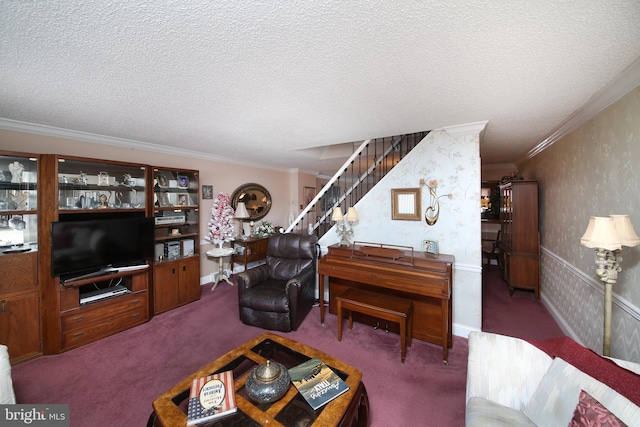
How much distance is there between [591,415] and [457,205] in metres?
2.02

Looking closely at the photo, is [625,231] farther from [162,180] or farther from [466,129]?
[162,180]

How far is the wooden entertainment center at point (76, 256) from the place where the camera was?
2234mm

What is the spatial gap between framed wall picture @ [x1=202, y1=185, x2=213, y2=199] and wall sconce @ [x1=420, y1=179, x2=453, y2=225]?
3.66 metres

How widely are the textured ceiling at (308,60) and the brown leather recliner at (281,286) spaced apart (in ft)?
5.79

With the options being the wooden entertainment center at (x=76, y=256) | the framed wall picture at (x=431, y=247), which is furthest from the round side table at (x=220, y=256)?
the framed wall picture at (x=431, y=247)

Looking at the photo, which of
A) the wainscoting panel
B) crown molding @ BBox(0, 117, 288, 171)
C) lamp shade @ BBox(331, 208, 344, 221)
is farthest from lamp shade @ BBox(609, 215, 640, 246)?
crown molding @ BBox(0, 117, 288, 171)

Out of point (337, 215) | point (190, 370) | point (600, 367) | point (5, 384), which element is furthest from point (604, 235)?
point (5, 384)

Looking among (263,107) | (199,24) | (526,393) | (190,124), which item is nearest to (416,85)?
(263,107)

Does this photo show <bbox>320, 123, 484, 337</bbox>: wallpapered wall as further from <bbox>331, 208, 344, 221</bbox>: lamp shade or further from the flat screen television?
the flat screen television

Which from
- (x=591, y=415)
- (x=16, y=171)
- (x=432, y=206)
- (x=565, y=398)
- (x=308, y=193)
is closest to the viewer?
(x=591, y=415)

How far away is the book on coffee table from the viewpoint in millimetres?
1306

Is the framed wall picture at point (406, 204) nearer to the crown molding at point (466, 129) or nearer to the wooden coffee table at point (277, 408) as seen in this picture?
the crown molding at point (466, 129)

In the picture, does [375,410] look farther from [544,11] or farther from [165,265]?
[165,265]

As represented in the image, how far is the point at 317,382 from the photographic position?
4.63 feet
